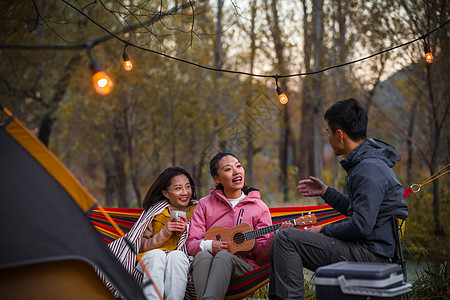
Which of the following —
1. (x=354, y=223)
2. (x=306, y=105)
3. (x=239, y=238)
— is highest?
(x=306, y=105)

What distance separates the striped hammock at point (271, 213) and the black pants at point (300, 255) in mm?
495

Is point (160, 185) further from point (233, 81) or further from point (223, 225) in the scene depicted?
point (233, 81)

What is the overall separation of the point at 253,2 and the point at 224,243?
8.17 metres

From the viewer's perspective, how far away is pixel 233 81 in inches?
527

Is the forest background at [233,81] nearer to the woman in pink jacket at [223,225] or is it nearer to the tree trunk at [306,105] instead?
the tree trunk at [306,105]

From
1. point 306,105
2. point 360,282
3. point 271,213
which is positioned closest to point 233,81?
point 306,105

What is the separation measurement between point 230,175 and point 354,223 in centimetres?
134

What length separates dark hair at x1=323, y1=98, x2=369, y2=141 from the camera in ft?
9.71

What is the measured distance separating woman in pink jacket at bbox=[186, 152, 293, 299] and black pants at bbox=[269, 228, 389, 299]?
416 millimetres

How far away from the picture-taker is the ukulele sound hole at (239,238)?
11.5 ft

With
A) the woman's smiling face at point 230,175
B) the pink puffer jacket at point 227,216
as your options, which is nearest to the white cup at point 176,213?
the pink puffer jacket at point 227,216

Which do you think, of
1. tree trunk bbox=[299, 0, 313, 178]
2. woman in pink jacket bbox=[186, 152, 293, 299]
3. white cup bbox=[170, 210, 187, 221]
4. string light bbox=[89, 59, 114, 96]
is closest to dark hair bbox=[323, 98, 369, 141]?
woman in pink jacket bbox=[186, 152, 293, 299]

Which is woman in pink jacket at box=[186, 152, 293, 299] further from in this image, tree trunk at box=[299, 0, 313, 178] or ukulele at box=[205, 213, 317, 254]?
tree trunk at box=[299, 0, 313, 178]

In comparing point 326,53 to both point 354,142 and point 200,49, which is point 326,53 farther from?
point 354,142
